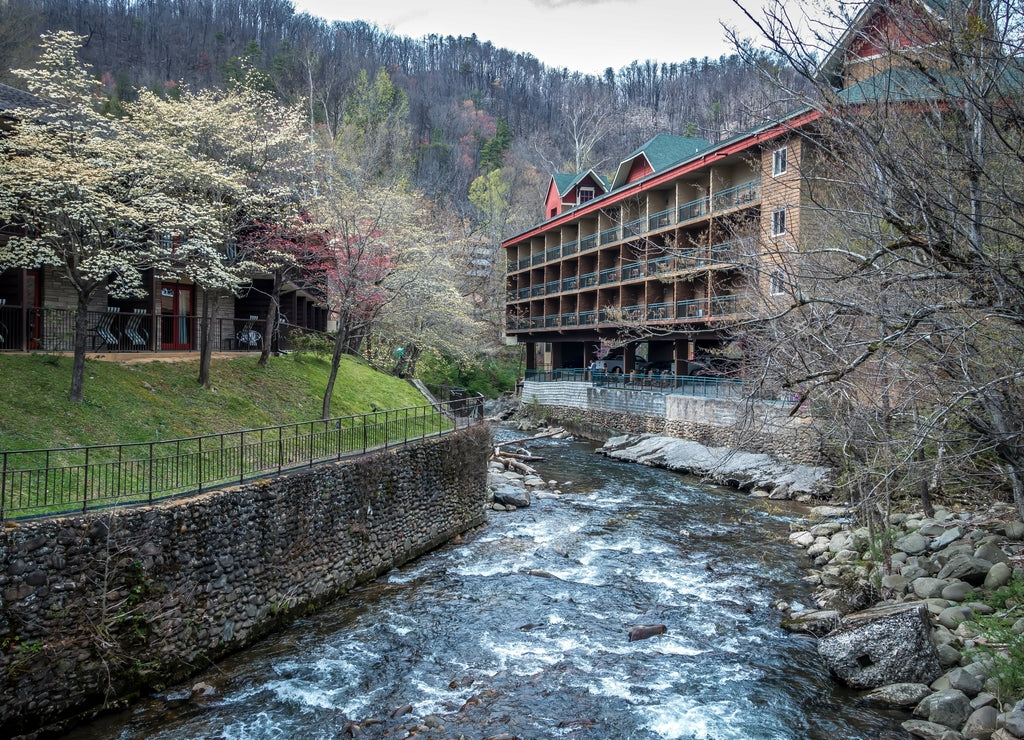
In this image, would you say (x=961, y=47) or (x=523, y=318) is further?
(x=523, y=318)

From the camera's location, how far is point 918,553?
45.2ft

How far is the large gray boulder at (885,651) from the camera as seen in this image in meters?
9.82

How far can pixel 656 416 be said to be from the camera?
34.9m

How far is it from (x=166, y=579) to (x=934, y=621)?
12.3m

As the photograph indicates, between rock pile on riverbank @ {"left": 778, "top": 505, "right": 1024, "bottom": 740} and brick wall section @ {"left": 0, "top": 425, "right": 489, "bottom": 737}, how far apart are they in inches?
365

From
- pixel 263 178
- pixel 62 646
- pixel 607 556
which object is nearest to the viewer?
pixel 62 646

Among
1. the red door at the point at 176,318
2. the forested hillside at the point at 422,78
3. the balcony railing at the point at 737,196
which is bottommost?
the red door at the point at 176,318

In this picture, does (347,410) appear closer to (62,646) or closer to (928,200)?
(62,646)

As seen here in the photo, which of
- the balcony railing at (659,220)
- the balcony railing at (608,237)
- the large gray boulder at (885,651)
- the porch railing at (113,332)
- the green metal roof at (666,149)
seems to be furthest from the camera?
the balcony railing at (608,237)

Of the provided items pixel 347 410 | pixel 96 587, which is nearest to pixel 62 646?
pixel 96 587

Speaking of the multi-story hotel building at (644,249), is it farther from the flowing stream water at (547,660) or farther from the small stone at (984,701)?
the small stone at (984,701)

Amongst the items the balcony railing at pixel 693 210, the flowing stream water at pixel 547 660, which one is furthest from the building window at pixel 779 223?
the flowing stream water at pixel 547 660

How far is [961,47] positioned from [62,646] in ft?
39.9

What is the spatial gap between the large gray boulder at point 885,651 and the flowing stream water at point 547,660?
40 cm
